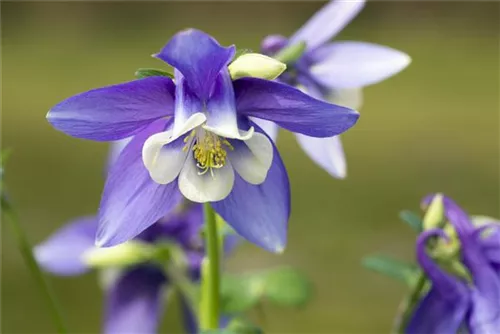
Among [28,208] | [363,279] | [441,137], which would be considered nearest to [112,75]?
[28,208]

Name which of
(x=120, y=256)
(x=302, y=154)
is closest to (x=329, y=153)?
(x=120, y=256)

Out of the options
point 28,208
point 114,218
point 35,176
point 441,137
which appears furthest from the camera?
point 441,137

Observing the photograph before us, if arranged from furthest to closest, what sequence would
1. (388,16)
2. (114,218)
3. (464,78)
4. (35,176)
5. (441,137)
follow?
(388,16), (464,78), (441,137), (35,176), (114,218)

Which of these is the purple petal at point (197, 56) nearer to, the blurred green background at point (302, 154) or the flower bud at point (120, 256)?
the flower bud at point (120, 256)

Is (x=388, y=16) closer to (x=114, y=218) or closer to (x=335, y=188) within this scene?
(x=335, y=188)

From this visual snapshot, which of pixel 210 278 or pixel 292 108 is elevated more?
pixel 292 108

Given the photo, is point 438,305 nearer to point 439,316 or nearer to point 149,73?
point 439,316
